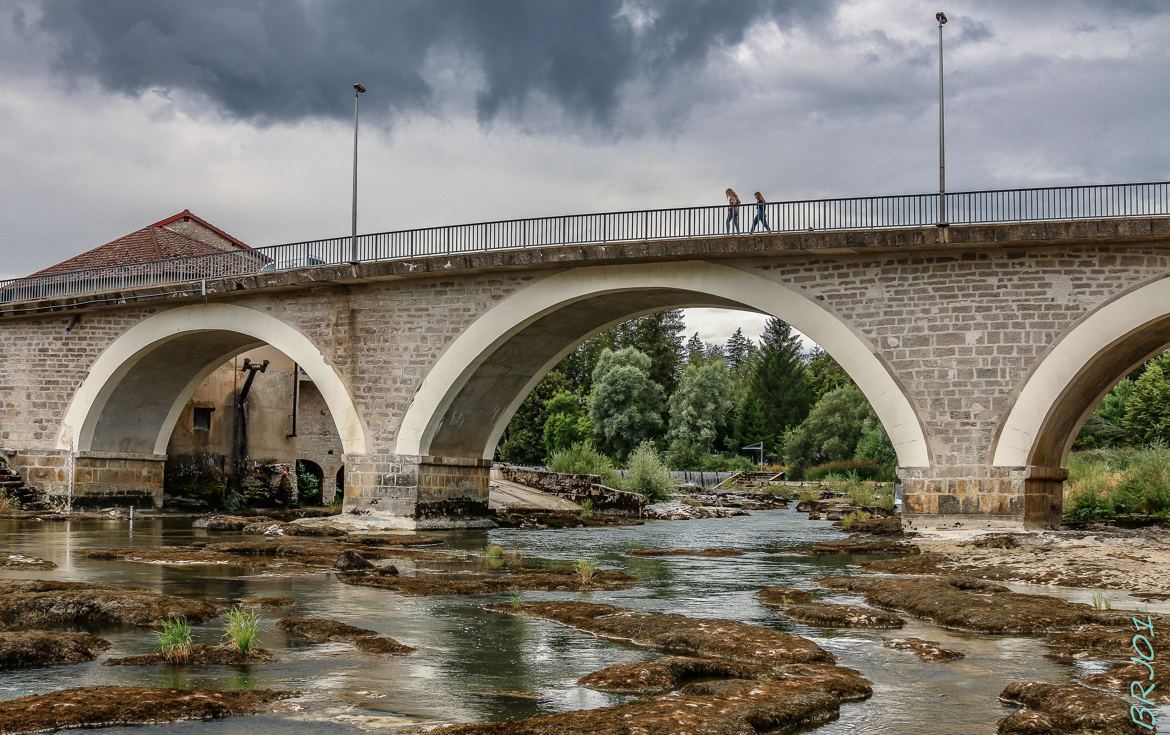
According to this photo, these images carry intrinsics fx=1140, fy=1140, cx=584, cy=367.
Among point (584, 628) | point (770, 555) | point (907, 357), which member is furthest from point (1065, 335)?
point (584, 628)

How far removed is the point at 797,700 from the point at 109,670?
11.4 feet

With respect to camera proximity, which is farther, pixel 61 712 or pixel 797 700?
pixel 797 700

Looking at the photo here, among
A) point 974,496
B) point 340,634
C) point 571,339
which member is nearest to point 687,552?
point 974,496

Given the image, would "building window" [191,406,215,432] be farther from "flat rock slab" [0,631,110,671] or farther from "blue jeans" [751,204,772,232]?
"flat rock slab" [0,631,110,671]

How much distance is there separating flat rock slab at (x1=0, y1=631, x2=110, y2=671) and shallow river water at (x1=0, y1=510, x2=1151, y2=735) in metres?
0.16

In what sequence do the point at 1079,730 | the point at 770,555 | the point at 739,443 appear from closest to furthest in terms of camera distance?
1. the point at 1079,730
2. the point at 770,555
3. the point at 739,443

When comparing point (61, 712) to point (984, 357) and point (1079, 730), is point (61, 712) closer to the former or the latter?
point (1079, 730)

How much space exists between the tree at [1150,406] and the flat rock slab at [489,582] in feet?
91.3

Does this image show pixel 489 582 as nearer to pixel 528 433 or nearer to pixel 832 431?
pixel 832 431

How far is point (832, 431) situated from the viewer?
5003 cm

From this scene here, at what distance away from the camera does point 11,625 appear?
7332 millimetres

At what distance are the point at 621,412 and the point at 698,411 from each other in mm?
3900

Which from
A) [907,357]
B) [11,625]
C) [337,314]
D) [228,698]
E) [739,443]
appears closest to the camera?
[228,698]

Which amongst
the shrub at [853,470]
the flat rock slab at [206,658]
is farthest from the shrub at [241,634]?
the shrub at [853,470]
